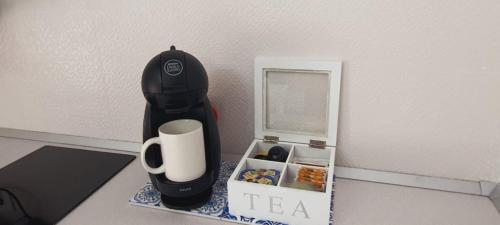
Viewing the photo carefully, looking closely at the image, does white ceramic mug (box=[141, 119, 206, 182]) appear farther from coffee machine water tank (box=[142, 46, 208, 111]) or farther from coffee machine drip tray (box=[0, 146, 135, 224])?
coffee machine drip tray (box=[0, 146, 135, 224])

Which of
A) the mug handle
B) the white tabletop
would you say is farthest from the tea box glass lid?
the mug handle

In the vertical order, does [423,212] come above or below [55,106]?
below

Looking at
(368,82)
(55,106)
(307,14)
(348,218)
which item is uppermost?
(307,14)

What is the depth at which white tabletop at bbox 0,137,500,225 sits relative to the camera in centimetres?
65

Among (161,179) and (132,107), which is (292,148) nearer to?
(161,179)

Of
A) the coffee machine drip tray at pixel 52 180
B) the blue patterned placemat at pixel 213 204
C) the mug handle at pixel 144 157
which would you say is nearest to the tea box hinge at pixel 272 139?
the blue patterned placemat at pixel 213 204

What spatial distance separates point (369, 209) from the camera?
2.22 ft

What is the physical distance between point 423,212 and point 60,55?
1005 mm

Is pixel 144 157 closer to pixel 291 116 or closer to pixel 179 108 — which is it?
pixel 179 108

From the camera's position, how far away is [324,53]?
729mm

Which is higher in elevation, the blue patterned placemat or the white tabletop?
the blue patterned placemat

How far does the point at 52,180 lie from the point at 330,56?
74cm

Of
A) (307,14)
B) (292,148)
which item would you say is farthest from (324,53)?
(292,148)

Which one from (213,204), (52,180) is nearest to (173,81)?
(213,204)
